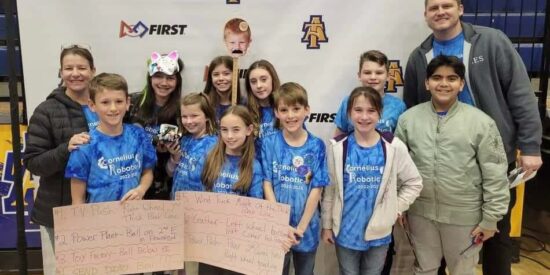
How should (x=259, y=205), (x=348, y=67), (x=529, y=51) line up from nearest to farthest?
1. (x=259, y=205)
2. (x=348, y=67)
3. (x=529, y=51)

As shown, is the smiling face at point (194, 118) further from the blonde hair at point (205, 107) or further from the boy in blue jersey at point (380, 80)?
the boy in blue jersey at point (380, 80)

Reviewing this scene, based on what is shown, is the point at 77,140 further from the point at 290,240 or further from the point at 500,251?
the point at 500,251

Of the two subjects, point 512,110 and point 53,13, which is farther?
point 53,13

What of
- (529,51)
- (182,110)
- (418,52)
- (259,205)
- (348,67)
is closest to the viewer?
(259,205)

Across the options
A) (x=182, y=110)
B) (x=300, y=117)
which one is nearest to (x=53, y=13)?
(x=182, y=110)

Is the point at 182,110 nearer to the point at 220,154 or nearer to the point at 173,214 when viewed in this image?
the point at 220,154

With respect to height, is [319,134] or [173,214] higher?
[319,134]

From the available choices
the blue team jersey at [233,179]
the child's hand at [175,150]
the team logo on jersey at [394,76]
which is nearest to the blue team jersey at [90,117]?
the child's hand at [175,150]

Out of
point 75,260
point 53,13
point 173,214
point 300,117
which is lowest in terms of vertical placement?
point 75,260

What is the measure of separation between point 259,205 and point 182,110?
624 millimetres

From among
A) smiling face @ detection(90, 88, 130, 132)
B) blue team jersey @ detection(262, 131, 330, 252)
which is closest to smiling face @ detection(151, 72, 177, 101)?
smiling face @ detection(90, 88, 130, 132)

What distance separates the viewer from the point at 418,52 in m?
2.74

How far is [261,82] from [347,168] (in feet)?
2.25

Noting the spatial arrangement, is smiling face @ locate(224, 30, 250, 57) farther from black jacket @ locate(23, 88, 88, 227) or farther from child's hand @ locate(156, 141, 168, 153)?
black jacket @ locate(23, 88, 88, 227)
